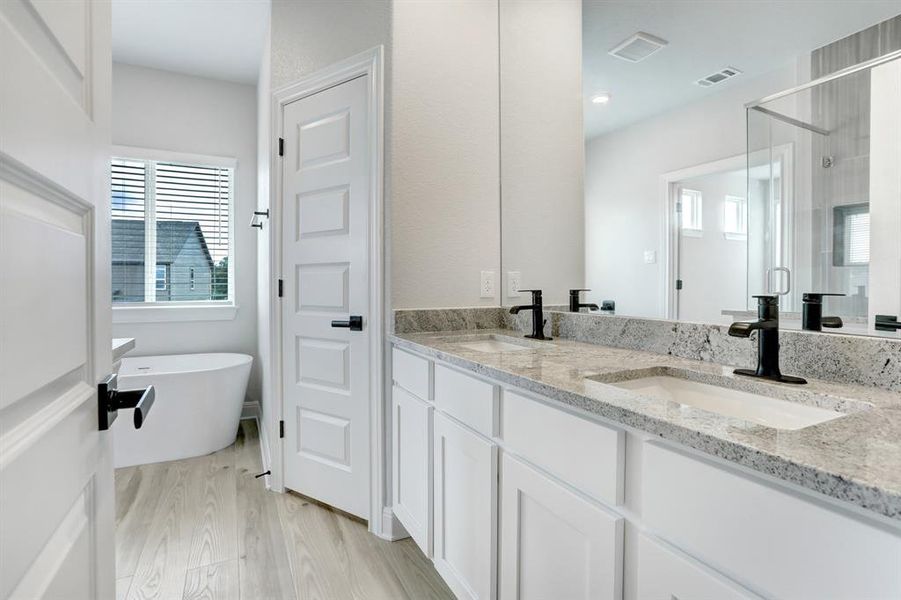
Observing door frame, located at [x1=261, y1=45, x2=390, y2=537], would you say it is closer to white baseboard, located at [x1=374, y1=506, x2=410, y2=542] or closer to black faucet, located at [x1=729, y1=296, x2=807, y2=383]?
white baseboard, located at [x1=374, y1=506, x2=410, y2=542]

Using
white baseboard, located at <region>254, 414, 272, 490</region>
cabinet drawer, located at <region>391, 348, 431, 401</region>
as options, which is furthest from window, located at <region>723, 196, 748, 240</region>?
white baseboard, located at <region>254, 414, 272, 490</region>

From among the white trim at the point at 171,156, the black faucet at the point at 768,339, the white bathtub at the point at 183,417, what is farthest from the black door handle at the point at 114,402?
the white trim at the point at 171,156

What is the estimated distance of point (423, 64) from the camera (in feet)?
6.53

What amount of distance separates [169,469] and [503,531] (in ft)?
7.72

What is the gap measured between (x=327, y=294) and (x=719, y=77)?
1.71 meters

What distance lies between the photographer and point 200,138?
3701 mm

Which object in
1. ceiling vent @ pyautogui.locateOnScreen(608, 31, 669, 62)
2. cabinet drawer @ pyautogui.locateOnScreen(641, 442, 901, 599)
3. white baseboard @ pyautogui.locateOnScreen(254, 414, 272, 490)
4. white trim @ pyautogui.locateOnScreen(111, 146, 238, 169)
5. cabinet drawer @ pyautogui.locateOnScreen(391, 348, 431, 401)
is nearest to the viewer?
cabinet drawer @ pyautogui.locateOnScreen(641, 442, 901, 599)

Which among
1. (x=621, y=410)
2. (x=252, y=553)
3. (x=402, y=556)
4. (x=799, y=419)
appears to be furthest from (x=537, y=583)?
(x=252, y=553)

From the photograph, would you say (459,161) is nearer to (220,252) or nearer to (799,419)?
(799,419)

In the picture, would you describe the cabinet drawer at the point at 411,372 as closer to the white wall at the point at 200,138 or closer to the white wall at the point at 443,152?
the white wall at the point at 443,152

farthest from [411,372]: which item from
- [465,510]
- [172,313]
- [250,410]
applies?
[172,313]

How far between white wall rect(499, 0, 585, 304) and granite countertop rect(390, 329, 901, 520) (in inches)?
31.3

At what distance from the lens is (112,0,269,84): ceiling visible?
277 centimetres

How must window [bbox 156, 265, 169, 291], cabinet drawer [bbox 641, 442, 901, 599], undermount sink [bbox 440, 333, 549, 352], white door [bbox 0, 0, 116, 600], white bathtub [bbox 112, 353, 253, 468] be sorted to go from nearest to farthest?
white door [bbox 0, 0, 116, 600]
cabinet drawer [bbox 641, 442, 901, 599]
undermount sink [bbox 440, 333, 549, 352]
white bathtub [bbox 112, 353, 253, 468]
window [bbox 156, 265, 169, 291]
